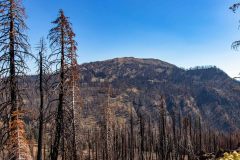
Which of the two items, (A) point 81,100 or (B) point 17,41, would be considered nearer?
(B) point 17,41

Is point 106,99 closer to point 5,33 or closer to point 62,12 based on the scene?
point 62,12

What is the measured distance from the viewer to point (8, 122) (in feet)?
72.7

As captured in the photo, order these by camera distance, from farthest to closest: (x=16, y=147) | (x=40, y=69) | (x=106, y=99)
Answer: (x=106, y=99)
(x=40, y=69)
(x=16, y=147)

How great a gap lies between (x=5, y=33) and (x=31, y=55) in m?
2.25

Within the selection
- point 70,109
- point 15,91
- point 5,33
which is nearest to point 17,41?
point 5,33

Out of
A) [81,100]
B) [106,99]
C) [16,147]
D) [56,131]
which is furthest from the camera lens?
[106,99]

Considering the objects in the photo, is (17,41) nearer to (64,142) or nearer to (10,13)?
(10,13)

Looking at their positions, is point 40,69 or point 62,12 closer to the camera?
point 62,12

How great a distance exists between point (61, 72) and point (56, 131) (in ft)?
14.0

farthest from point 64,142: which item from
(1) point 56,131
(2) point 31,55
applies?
(2) point 31,55

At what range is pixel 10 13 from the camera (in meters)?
22.3

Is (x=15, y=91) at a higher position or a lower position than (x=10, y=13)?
lower

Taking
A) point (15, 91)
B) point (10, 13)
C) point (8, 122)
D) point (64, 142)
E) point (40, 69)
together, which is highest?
point (10, 13)

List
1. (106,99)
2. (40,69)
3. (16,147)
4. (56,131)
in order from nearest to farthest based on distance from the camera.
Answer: (16,147), (56,131), (40,69), (106,99)
